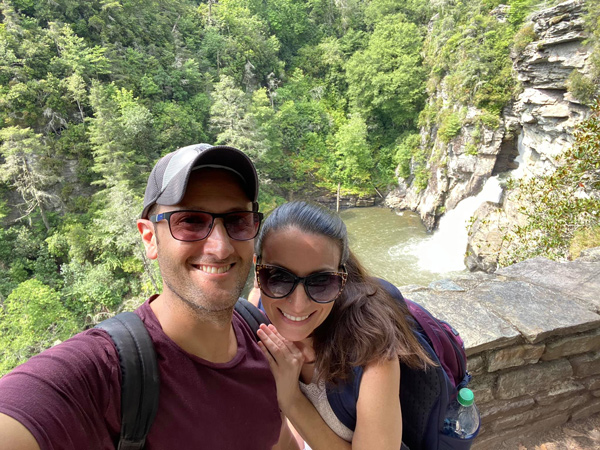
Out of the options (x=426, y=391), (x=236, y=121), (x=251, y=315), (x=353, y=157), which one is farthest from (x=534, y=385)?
(x=353, y=157)

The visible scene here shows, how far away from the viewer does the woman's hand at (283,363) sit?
1221 mm

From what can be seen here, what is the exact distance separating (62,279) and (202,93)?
1373cm

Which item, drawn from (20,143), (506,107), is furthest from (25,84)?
(506,107)

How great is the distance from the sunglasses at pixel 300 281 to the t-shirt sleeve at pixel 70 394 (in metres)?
0.57

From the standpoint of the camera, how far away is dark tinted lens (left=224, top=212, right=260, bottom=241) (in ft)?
3.74

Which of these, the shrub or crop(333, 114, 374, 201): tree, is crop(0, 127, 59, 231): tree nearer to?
crop(333, 114, 374, 201): tree

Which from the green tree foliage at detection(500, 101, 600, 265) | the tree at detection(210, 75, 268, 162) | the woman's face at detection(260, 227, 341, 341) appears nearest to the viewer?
the woman's face at detection(260, 227, 341, 341)

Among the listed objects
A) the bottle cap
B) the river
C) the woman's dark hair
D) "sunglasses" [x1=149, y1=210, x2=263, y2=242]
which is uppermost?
"sunglasses" [x1=149, y1=210, x2=263, y2=242]

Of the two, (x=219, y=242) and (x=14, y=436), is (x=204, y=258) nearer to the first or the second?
(x=219, y=242)

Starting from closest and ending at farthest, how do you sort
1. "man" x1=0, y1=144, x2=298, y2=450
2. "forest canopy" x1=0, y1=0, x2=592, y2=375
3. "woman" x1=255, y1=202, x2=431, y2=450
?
"man" x1=0, y1=144, x2=298, y2=450, "woman" x1=255, y1=202, x2=431, y2=450, "forest canopy" x1=0, y1=0, x2=592, y2=375

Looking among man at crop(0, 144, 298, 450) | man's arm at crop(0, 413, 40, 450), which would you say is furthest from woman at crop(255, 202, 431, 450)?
man's arm at crop(0, 413, 40, 450)

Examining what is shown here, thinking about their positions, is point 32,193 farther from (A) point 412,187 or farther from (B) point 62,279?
(A) point 412,187

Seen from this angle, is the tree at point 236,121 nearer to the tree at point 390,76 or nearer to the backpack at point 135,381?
the tree at point 390,76

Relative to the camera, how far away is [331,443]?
1.24 meters
